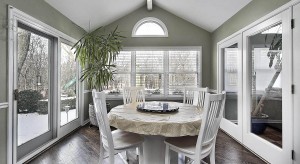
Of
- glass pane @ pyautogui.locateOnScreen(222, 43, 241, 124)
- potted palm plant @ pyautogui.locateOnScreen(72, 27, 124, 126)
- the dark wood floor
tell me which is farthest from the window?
the dark wood floor

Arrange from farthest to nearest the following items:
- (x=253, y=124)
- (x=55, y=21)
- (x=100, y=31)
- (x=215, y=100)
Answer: (x=100, y=31), (x=55, y=21), (x=253, y=124), (x=215, y=100)

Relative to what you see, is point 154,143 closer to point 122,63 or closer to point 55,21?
point 55,21

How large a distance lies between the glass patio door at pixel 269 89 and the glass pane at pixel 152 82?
2.41m

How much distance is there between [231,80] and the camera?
4.02 metres

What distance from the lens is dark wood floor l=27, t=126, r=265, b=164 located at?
107 inches

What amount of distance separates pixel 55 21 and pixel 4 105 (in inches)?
70.7

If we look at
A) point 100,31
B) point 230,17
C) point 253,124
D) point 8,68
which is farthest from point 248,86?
point 100,31

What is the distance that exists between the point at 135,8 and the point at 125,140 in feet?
12.7

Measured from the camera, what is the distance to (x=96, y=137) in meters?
3.79

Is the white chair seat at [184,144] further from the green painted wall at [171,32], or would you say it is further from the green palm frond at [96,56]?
the green painted wall at [171,32]

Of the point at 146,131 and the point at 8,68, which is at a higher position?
the point at 8,68

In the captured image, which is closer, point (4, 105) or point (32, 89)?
point (4, 105)

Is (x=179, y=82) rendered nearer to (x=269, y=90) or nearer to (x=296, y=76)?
(x=269, y=90)

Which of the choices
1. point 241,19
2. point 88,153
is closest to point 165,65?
point 241,19
